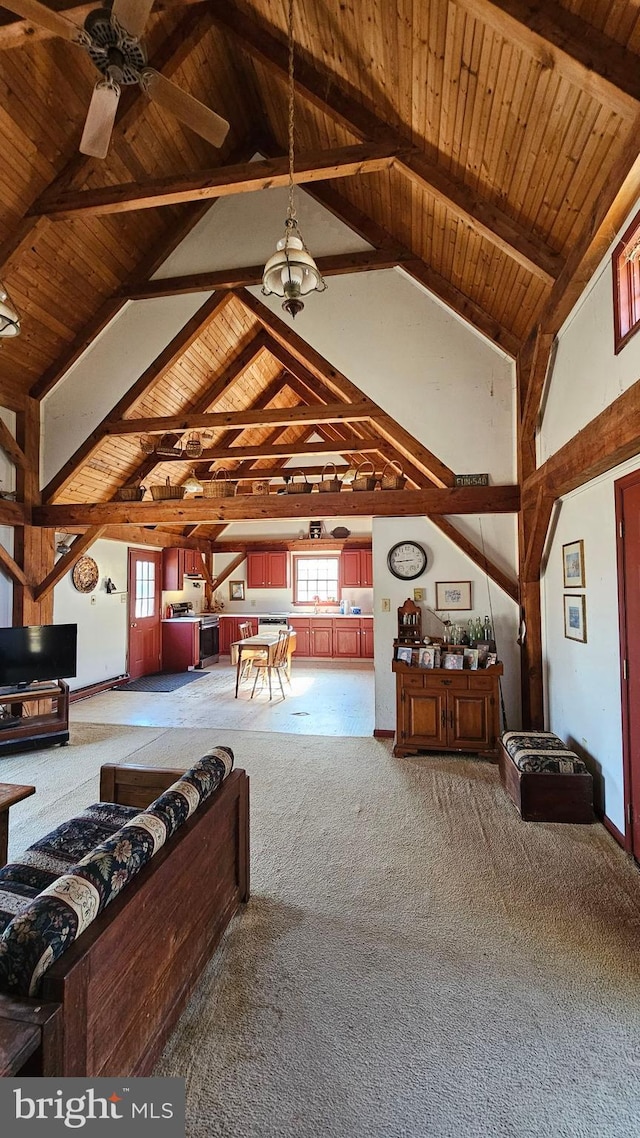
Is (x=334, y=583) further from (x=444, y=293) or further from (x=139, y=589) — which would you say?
(x=444, y=293)

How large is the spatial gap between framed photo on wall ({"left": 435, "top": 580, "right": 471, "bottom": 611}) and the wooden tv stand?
4.01m

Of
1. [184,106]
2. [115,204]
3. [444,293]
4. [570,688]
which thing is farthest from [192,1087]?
[444,293]

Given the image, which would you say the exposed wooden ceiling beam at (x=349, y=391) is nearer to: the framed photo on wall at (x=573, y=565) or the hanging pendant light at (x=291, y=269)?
the framed photo on wall at (x=573, y=565)

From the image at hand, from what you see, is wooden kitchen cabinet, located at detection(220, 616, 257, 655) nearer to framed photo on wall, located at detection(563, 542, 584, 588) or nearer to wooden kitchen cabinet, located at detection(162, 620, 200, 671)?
wooden kitchen cabinet, located at detection(162, 620, 200, 671)

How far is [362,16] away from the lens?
2955mm

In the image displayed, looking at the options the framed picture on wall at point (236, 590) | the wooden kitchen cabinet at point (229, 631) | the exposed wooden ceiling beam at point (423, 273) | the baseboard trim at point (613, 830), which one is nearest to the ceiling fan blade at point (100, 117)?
the exposed wooden ceiling beam at point (423, 273)

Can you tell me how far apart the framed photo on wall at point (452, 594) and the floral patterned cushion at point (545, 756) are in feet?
5.10

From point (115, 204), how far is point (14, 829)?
4.63 metres

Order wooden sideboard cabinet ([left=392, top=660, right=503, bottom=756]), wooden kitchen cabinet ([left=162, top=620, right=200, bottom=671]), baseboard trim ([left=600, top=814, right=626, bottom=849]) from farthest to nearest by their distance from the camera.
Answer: wooden kitchen cabinet ([left=162, top=620, right=200, bottom=671]), wooden sideboard cabinet ([left=392, top=660, right=503, bottom=756]), baseboard trim ([left=600, top=814, right=626, bottom=849])

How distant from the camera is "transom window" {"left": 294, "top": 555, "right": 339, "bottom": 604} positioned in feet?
35.1

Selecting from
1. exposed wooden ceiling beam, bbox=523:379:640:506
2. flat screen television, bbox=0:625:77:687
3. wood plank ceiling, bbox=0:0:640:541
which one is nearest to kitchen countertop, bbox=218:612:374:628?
wood plank ceiling, bbox=0:0:640:541

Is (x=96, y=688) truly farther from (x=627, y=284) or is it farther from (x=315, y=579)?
(x=627, y=284)

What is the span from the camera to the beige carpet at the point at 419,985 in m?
1.51

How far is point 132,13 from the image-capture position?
2.07 metres
